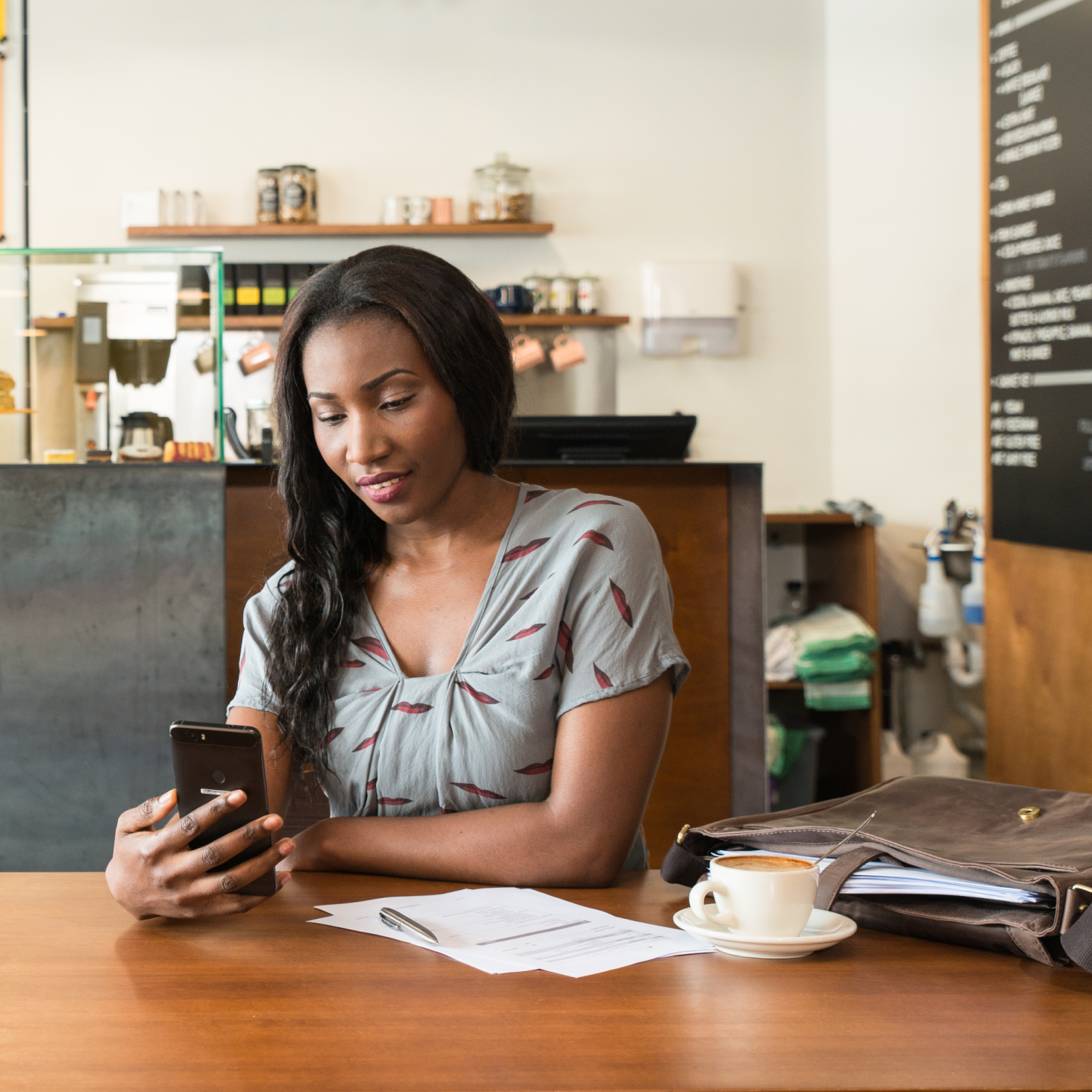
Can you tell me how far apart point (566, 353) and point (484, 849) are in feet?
10.5

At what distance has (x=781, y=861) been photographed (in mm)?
920

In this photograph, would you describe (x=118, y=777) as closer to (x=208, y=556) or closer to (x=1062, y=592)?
(x=208, y=556)

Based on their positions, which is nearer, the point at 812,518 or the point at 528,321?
the point at 812,518

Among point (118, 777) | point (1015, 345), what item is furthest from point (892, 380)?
point (118, 777)

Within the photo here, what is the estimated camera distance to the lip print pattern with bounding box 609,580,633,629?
1290 millimetres

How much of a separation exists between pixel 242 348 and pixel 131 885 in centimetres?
333

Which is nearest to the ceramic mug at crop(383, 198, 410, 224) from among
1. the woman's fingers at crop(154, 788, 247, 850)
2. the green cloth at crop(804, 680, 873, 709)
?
the green cloth at crop(804, 680, 873, 709)

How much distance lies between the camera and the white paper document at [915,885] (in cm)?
88

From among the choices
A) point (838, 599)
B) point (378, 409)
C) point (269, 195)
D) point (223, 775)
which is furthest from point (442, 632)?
point (269, 195)

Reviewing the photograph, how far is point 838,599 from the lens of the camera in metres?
3.92

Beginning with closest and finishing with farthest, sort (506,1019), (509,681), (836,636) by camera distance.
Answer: (506,1019), (509,681), (836,636)

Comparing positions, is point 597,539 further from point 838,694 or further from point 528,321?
point 528,321

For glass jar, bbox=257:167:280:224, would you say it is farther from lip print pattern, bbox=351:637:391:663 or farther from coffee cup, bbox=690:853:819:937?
coffee cup, bbox=690:853:819:937

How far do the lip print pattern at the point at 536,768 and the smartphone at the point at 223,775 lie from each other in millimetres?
323
